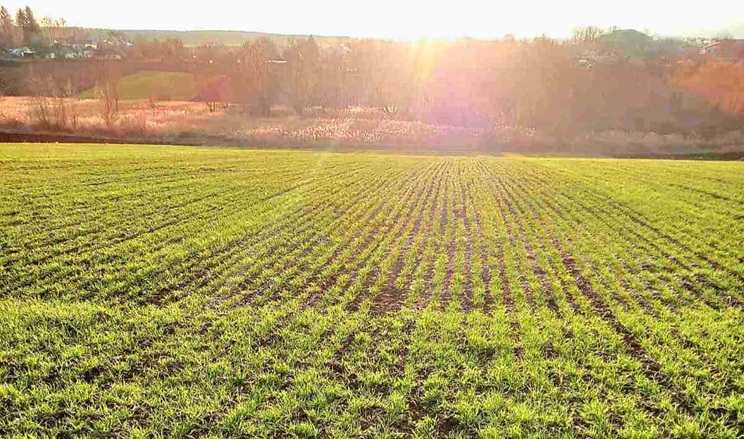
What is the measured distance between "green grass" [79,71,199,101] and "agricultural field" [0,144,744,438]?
231 ft

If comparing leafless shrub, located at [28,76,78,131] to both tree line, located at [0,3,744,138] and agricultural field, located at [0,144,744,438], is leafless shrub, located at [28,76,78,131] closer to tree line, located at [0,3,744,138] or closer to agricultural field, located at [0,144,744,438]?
tree line, located at [0,3,744,138]

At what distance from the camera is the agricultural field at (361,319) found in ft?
14.6

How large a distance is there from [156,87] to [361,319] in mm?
87047

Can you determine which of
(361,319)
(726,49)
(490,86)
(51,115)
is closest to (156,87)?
(51,115)

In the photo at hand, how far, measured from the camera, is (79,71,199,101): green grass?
75000 mm

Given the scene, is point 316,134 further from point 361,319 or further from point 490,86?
point 490,86

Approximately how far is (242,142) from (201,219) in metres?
34.0

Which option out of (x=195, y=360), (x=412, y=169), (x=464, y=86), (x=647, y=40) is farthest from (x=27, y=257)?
(x=647, y=40)

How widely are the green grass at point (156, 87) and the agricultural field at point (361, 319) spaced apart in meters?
70.3

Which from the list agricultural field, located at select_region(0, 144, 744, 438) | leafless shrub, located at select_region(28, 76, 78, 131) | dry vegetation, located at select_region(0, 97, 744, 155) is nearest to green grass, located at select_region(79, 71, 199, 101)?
dry vegetation, located at select_region(0, 97, 744, 155)

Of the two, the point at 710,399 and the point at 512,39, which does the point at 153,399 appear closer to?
the point at 710,399

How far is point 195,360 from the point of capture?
17.6ft

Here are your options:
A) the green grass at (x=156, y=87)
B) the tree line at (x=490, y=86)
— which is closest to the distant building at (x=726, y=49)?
the tree line at (x=490, y=86)

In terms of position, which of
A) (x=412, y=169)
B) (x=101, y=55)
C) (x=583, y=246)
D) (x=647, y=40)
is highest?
(x=647, y=40)
